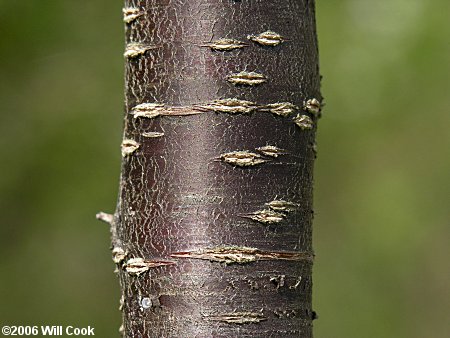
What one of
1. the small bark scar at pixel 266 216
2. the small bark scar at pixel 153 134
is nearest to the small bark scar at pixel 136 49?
the small bark scar at pixel 153 134

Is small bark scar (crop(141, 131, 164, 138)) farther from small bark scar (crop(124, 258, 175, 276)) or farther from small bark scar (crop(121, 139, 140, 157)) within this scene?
small bark scar (crop(124, 258, 175, 276))

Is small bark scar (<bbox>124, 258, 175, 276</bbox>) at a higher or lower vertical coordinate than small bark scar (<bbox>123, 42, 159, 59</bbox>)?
lower

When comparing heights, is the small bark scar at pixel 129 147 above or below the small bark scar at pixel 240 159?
above

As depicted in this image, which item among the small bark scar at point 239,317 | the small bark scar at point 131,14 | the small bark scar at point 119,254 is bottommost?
the small bark scar at point 239,317

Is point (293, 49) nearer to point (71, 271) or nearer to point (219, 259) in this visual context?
point (219, 259)

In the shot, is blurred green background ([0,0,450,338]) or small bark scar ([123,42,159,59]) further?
blurred green background ([0,0,450,338])

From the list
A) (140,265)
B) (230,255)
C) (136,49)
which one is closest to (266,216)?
(230,255)

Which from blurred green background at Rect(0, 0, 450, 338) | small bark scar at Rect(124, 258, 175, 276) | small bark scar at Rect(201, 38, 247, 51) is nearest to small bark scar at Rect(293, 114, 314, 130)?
small bark scar at Rect(201, 38, 247, 51)

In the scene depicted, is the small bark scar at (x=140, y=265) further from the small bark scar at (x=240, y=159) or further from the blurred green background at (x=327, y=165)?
the blurred green background at (x=327, y=165)
